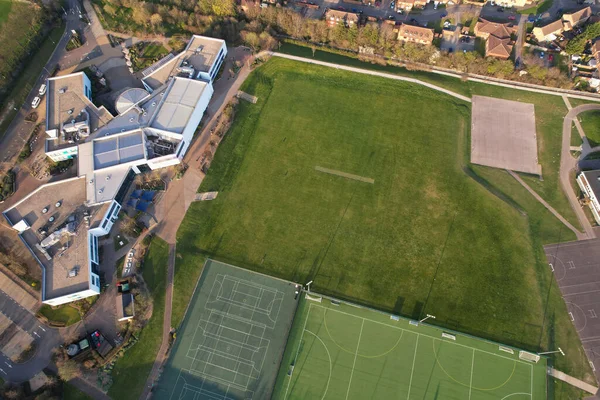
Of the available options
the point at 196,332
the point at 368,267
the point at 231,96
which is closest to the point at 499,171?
the point at 368,267

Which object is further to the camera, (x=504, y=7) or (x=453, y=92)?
(x=504, y=7)

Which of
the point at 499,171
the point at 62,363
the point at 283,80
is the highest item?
the point at 283,80

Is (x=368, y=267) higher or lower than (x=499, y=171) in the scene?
lower

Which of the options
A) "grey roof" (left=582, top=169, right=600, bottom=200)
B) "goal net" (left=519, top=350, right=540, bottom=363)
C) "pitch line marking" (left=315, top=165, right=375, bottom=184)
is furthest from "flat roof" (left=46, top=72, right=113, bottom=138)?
"grey roof" (left=582, top=169, right=600, bottom=200)

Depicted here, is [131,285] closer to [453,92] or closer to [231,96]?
[231,96]

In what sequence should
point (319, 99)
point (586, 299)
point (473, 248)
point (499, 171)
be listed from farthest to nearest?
point (319, 99), point (499, 171), point (473, 248), point (586, 299)

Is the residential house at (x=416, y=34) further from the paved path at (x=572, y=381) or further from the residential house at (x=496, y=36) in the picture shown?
the paved path at (x=572, y=381)
